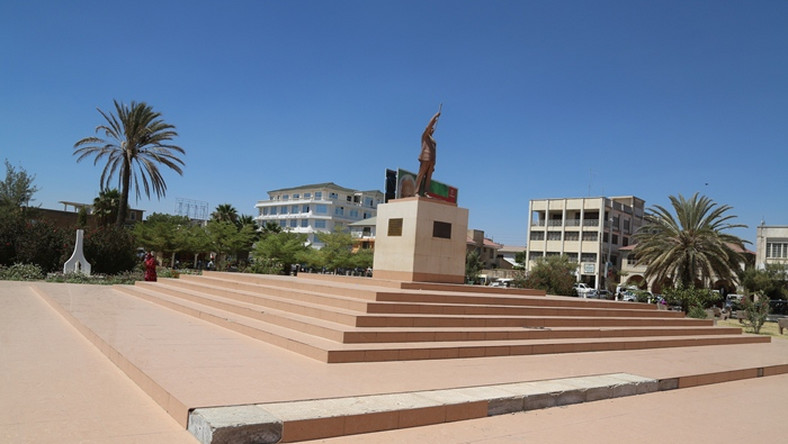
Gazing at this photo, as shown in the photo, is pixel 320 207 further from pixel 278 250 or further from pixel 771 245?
pixel 771 245

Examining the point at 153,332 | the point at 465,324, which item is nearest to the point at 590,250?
the point at 465,324

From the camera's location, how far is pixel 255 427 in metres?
4.36

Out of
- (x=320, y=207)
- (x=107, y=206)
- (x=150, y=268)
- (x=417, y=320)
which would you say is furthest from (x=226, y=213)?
(x=417, y=320)

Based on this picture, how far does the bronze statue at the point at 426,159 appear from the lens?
50.6ft

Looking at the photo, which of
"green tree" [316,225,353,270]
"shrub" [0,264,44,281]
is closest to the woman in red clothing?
"shrub" [0,264,44,281]

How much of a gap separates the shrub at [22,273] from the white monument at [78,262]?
1.10m

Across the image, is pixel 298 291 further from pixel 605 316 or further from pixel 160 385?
pixel 605 316

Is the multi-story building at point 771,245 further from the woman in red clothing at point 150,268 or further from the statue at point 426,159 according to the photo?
the woman in red clothing at point 150,268

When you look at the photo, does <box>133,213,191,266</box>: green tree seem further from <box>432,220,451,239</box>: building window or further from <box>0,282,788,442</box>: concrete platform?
<box>432,220,451,239</box>: building window

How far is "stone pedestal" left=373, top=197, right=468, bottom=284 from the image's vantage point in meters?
14.4

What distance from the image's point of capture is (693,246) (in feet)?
95.6

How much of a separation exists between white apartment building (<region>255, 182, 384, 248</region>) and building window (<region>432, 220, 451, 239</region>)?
62.0 meters

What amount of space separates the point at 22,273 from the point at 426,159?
19.1 metres

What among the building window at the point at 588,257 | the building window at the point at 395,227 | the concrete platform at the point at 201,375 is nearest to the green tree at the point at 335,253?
the building window at the point at 588,257
